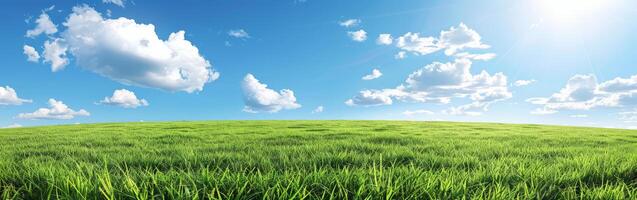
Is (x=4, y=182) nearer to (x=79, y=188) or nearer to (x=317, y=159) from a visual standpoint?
(x=79, y=188)

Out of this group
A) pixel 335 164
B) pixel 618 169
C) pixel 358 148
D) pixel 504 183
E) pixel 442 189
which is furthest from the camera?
pixel 358 148

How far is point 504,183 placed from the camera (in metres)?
3.87

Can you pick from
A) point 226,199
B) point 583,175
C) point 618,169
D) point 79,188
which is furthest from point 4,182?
point 618,169

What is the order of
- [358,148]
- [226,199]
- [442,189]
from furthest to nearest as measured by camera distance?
[358,148] < [442,189] < [226,199]

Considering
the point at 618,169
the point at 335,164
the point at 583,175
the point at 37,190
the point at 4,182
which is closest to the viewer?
the point at 37,190

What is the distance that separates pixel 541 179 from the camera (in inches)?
160

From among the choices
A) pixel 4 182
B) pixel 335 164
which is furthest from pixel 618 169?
pixel 4 182

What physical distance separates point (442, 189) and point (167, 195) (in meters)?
1.69

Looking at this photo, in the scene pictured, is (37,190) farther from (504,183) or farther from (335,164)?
(504,183)

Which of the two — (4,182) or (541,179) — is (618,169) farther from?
(4,182)

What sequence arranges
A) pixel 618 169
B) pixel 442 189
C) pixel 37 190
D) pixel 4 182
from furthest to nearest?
pixel 618 169 < pixel 4 182 < pixel 37 190 < pixel 442 189

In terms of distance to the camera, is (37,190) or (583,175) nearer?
(37,190)

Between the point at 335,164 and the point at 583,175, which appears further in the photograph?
the point at 335,164

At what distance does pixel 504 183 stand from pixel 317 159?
2328mm
